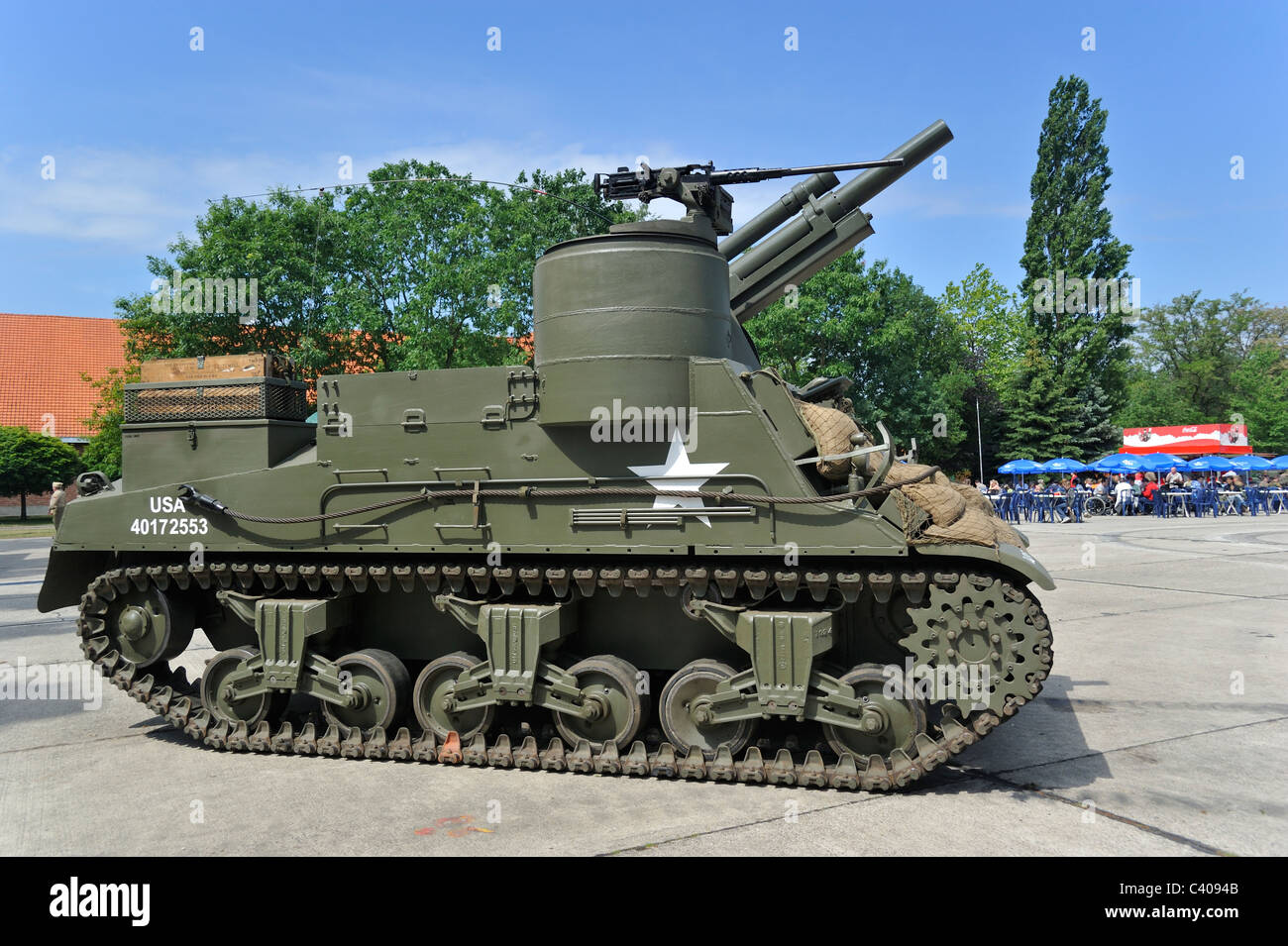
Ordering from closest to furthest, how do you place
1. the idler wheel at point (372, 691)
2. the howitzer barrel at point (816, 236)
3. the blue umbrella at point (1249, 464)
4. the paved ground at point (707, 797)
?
the paved ground at point (707, 797), the idler wheel at point (372, 691), the howitzer barrel at point (816, 236), the blue umbrella at point (1249, 464)

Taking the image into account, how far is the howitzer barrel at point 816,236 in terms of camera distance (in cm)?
917

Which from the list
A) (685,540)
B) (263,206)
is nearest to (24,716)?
(685,540)

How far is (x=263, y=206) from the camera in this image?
30.1 meters

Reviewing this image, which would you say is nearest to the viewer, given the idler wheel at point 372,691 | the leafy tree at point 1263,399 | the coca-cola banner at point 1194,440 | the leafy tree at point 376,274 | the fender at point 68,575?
the idler wheel at point 372,691

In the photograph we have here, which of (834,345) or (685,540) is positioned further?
(834,345)

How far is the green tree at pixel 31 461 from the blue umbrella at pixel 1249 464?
5190cm

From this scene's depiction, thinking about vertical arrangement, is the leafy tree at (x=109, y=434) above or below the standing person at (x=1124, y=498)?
above

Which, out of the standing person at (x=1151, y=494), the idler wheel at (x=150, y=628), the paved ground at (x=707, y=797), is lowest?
the paved ground at (x=707, y=797)

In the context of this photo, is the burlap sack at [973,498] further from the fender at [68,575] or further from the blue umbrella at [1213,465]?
the blue umbrella at [1213,465]

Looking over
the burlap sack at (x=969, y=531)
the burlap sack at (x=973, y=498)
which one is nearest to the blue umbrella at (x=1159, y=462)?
the burlap sack at (x=973, y=498)

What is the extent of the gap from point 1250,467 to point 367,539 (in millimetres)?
43807

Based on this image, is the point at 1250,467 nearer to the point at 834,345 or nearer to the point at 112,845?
the point at 834,345

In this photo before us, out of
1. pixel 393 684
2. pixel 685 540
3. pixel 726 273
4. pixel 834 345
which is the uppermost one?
pixel 834 345

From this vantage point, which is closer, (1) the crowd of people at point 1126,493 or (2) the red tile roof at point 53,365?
(1) the crowd of people at point 1126,493
